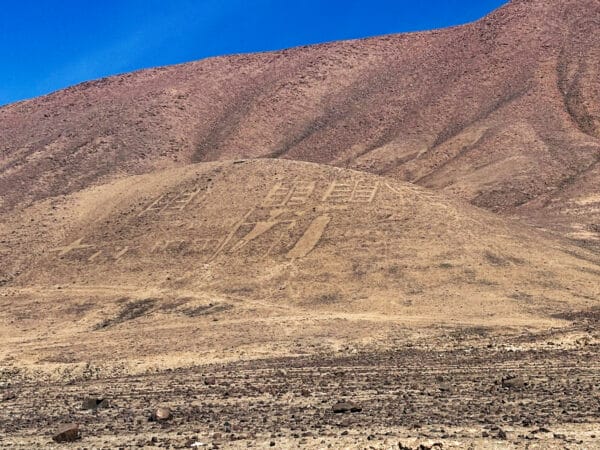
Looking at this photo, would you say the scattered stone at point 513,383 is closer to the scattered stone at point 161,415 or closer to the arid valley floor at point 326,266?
the arid valley floor at point 326,266

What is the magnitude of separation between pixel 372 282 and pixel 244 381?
10677 millimetres

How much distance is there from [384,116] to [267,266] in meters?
38.3

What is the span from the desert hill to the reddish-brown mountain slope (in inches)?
606

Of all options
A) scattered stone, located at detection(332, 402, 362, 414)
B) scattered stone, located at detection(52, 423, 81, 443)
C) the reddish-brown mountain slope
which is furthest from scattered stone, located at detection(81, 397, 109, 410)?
the reddish-brown mountain slope

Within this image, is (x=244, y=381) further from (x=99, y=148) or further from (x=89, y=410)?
(x=99, y=148)

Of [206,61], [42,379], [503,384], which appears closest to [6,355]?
[42,379]

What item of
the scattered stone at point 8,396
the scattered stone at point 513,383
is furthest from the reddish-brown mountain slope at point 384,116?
the scattered stone at point 8,396

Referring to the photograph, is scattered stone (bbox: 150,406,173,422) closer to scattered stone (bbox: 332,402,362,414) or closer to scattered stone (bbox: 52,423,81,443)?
scattered stone (bbox: 52,423,81,443)

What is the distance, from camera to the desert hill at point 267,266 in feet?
67.2

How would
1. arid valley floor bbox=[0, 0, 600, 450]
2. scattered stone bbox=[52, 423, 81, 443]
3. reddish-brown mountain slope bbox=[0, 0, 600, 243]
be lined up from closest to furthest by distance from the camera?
scattered stone bbox=[52, 423, 81, 443] < arid valley floor bbox=[0, 0, 600, 450] < reddish-brown mountain slope bbox=[0, 0, 600, 243]

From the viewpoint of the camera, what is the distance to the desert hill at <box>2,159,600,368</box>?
2048cm

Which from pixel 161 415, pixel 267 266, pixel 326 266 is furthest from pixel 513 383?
pixel 267 266

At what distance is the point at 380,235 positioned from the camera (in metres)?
26.2

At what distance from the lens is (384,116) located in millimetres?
61469
